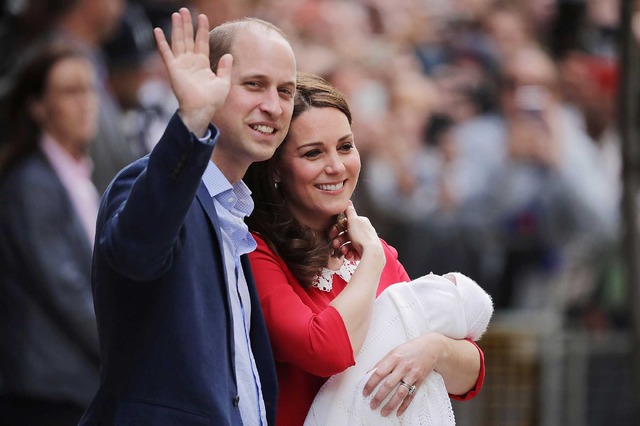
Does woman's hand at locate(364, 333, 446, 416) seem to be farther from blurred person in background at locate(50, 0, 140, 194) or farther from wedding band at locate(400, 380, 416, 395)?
blurred person in background at locate(50, 0, 140, 194)

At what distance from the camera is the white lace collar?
3.84 m

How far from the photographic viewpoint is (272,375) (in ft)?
11.4

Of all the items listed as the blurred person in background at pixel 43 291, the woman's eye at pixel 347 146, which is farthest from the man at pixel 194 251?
the blurred person in background at pixel 43 291

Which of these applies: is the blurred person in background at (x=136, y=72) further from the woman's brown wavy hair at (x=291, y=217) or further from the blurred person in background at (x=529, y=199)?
the woman's brown wavy hair at (x=291, y=217)

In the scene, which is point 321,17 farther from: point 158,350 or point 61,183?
point 158,350

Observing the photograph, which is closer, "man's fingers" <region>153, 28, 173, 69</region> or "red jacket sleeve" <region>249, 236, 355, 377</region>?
"man's fingers" <region>153, 28, 173, 69</region>

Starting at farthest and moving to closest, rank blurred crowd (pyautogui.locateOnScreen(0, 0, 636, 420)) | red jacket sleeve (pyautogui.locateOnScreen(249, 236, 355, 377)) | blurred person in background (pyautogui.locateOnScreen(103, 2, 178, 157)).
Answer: blurred crowd (pyautogui.locateOnScreen(0, 0, 636, 420)) → blurred person in background (pyautogui.locateOnScreen(103, 2, 178, 157)) → red jacket sleeve (pyautogui.locateOnScreen(249, 236, 355, 377))

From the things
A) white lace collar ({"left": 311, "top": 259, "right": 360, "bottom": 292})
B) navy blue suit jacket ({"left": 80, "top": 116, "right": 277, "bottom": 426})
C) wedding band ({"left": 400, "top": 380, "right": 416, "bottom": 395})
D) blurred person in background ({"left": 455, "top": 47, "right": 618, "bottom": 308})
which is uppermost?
navy blue suit jacket ({"left": 80, "top": 116, "right": 277, "bottom": 426})

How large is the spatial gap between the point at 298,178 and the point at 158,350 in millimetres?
869

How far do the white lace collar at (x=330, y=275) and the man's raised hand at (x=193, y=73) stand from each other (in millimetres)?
898

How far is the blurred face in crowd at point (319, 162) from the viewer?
12.5 feet

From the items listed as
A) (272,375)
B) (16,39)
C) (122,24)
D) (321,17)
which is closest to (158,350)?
(272,375)

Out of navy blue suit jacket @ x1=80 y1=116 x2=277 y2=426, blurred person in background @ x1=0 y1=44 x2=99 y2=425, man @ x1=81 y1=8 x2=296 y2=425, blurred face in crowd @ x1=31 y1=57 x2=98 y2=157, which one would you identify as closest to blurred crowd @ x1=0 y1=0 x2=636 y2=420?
blurred face in crowd @ x1=31 y1=57 x2=98 y2=157

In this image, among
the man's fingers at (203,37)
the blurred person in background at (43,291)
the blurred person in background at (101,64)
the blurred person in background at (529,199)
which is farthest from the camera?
the blurred person in background at (529,199)
